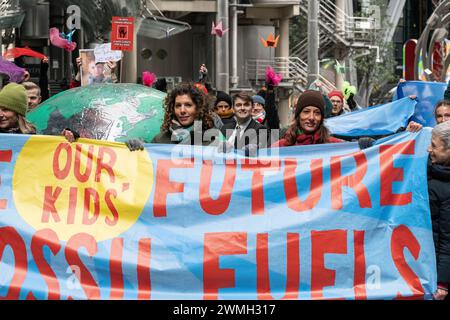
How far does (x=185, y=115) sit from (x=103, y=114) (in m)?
2.08

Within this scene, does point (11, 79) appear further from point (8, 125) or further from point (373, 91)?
point (373, 91)

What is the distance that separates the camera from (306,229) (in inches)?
265

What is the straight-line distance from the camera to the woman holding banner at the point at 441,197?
6.28 metres

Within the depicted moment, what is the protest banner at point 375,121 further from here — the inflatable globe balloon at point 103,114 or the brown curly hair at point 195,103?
the brown curly hair at point 195,103

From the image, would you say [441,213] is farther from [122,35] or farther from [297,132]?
[122,35]

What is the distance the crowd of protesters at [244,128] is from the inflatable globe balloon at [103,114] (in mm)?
396

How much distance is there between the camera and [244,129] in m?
9.07

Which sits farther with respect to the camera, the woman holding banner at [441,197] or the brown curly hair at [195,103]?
the brown curly hair at [195,103]

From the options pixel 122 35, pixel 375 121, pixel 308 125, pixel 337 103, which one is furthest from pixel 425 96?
pixel 122 35

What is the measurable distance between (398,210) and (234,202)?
39.2 inches

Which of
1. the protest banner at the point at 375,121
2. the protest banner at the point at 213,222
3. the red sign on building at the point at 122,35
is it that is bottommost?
the protest banner at the point at 213,222

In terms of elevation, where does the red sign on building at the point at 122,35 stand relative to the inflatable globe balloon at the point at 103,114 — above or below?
above

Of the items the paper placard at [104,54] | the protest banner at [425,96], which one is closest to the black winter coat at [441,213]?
the protest banner at [425,96]

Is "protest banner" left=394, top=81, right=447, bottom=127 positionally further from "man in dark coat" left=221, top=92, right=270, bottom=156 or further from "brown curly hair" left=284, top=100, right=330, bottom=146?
"brown curly hair" left=284, top=100, right=330, bottom=146
